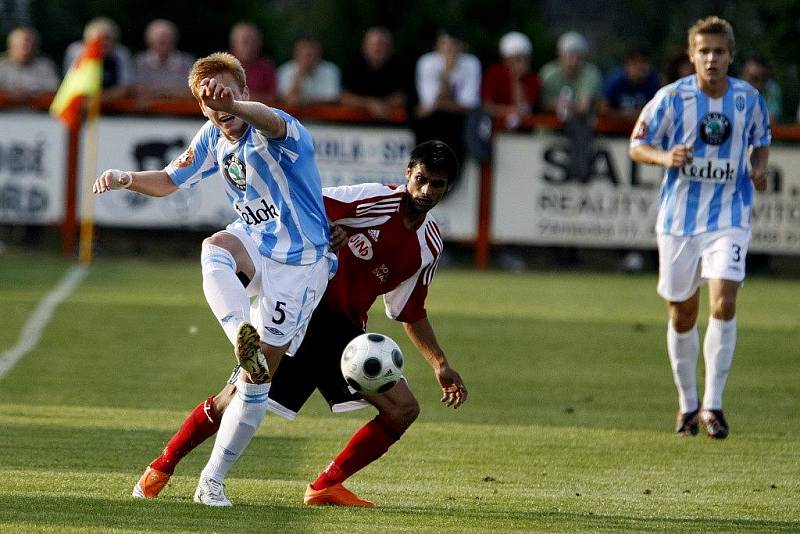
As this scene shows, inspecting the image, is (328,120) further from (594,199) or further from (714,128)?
(714,128)

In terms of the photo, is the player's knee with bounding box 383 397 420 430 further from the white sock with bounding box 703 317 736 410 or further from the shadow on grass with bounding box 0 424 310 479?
the white sock with bounding box 703 317 736 410

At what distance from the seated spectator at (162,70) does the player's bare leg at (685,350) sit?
949 cm

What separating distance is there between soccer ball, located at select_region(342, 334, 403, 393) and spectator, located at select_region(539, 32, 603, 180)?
10736 millimetres

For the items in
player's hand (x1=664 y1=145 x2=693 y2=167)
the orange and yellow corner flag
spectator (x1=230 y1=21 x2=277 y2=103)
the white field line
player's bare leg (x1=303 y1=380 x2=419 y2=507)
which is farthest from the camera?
spectator (x1=230 y1=21 x2=277 y2=103)

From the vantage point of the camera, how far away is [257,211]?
244 inches

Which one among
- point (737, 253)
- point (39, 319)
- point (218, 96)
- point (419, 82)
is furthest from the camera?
point (419, 82)

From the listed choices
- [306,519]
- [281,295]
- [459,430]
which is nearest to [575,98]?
[459,430]

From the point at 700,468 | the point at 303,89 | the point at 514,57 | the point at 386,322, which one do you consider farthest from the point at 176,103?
the point at 700,468

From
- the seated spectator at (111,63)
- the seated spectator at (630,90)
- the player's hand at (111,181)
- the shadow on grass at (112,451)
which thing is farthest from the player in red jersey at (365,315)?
the seated spectator at (111,63)

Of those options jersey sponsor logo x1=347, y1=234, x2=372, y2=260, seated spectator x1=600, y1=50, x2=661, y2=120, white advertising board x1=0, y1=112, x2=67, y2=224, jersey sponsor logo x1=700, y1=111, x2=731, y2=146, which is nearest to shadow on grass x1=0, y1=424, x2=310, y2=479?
jersey sponsor logo x1=347, y1=234, x2=372, y2=260

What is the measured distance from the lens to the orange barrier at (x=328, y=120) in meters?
16.8

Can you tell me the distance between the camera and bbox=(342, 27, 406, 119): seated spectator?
16.8 meters

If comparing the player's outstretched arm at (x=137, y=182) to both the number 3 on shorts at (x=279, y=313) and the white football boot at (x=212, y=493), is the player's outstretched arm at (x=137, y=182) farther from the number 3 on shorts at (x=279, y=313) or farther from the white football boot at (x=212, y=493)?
the white football boot at (x=212, y=493)

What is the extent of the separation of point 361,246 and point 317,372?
0.55 meters
